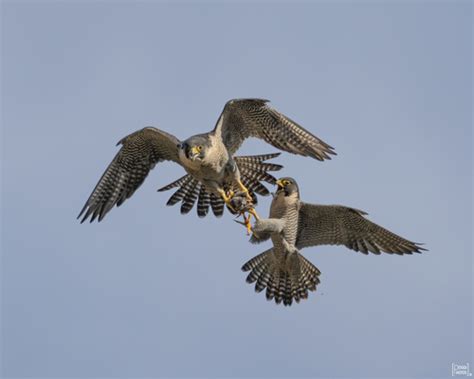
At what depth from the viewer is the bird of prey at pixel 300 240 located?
47.1 feet

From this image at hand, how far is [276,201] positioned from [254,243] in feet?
2.08

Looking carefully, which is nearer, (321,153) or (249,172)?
(321,153)

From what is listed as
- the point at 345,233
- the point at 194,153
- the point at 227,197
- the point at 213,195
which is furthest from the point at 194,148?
the point at 345,233

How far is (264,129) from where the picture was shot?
14000mm

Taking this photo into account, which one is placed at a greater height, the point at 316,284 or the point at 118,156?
the point at 118,156

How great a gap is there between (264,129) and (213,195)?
127 centimetres

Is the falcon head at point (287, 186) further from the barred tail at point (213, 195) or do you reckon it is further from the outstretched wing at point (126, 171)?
the outstretched wing at point (126, 171)

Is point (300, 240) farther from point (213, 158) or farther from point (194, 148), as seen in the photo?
point (194, 148)

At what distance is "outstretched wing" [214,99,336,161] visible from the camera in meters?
13.4

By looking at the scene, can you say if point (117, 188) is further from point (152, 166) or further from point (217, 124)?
point (217, 124)

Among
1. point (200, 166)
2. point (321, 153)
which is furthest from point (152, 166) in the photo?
point (321, 153)

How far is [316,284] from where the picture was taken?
14.7 metres

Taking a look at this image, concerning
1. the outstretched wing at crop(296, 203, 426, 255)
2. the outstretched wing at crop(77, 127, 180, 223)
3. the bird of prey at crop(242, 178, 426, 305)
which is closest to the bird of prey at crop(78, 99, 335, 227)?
the outstretched wing at crop(77, 127, 180, 223)

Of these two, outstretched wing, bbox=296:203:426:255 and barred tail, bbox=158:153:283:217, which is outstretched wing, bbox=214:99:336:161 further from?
outstretched wing, bbox=296:203:426:255
